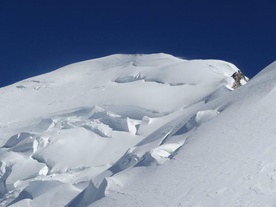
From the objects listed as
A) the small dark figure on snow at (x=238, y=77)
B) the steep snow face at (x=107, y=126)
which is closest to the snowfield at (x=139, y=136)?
the steep snow face at (x=107, y=126)

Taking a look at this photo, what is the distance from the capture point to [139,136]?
2897cm

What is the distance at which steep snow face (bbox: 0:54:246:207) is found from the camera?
22047 millimetres

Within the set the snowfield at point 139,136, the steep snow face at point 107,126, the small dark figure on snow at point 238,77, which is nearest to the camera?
the snowfield at point 139,136

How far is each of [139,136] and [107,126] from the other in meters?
2.00

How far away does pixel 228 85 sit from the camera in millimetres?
33250

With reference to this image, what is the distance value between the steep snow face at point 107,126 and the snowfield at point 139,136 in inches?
2.2

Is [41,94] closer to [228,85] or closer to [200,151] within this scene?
[228,85]

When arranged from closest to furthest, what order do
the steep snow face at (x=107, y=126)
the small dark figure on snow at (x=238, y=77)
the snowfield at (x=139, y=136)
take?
the snowfield at (x=139, y=136) < the steep snow face at (x=107, y=126) < the small dark figure on snow at (x=238, y=77)

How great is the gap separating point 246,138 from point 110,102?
13798mm

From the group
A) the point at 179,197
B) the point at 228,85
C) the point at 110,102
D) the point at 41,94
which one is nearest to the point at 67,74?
the point at 41,94

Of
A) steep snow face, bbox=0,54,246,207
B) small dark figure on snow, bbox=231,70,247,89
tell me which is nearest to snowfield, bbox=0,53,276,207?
steep snow face, bbox=0,54,246,207

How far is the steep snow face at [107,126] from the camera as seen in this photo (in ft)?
72.3

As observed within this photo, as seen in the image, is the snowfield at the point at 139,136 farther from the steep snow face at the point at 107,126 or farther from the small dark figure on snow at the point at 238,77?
the small dark figure on snow at the point at 238,77

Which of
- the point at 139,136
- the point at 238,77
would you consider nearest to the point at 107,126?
the point at 139,136
